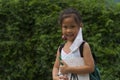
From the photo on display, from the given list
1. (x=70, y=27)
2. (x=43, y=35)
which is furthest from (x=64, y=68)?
(x=43, y=35)

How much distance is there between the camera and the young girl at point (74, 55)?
3215 millimetres

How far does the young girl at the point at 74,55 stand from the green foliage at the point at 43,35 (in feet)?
7.01

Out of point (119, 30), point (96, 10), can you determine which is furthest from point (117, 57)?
point (96, 10)

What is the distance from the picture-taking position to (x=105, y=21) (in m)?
5.59

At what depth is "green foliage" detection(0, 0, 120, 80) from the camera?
5.51m

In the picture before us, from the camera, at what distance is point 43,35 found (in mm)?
5672

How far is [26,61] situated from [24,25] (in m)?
0.57

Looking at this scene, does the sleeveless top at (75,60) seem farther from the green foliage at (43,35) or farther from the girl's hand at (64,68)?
the green foliage at (43,35)

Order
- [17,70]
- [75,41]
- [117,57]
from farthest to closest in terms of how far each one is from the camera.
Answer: [17,70], [117,57], [75,41]

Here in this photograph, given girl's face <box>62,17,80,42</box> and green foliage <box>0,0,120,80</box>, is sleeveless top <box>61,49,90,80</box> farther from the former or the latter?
green foliage <box>0,0,120,80</box>

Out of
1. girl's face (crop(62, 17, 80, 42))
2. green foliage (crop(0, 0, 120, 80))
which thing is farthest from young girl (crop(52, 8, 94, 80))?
green foliage (crop(0, 0, 120, 80))

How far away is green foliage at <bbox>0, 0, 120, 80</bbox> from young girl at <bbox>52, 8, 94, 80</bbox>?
7.01ft

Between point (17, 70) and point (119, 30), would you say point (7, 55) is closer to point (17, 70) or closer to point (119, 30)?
point (17, 70)

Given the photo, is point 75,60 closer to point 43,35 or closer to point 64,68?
point 64,68
